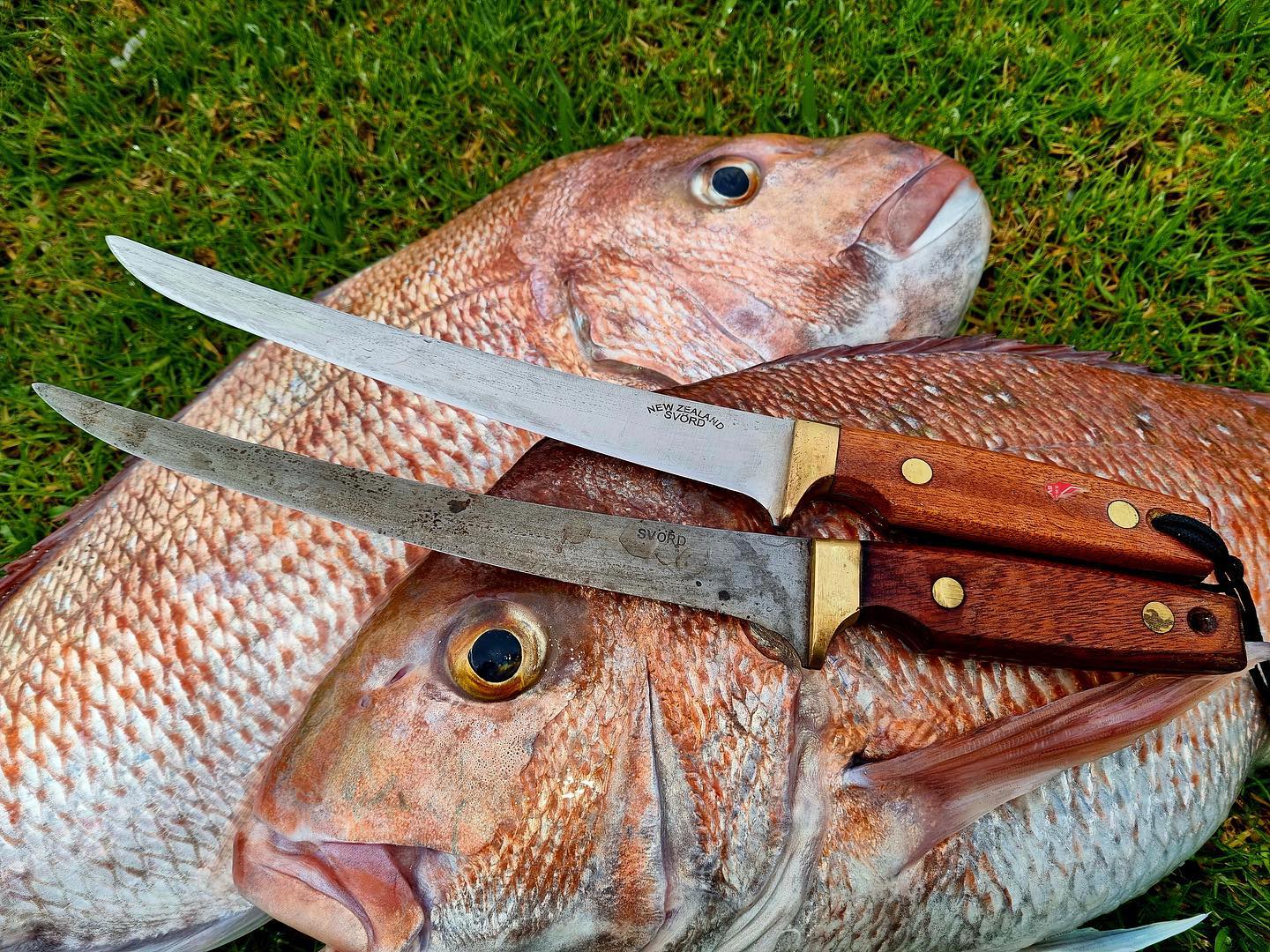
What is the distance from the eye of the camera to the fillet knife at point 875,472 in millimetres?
1286

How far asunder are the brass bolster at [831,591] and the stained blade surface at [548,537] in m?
0.02

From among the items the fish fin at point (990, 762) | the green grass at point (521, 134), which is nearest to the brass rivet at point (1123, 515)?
the fish fin at point (990, 762)

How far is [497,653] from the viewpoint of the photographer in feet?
3.87

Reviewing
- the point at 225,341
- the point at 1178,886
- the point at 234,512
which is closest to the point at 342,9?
the point at 225,341

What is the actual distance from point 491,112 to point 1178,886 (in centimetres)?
281

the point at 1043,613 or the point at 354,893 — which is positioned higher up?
the point at 1043,613

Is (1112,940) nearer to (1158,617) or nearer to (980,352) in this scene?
(1158,617)

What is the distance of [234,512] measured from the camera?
5.58ft

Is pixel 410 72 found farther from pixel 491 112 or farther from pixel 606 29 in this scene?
pixel 606 29

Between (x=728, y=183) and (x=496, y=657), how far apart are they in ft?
4.13

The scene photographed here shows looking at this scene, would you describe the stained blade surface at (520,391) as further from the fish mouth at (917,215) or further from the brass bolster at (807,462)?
the fish mouth at (917,215)

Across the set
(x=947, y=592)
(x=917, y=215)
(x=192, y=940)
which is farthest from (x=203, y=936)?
(x=917, y=215)

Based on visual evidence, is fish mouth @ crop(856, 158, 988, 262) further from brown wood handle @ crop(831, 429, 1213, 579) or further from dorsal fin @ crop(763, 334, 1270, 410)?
brown wood handle @ crop(831, 429, 1213, 579)

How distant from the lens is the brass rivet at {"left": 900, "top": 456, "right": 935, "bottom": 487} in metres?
1.29
